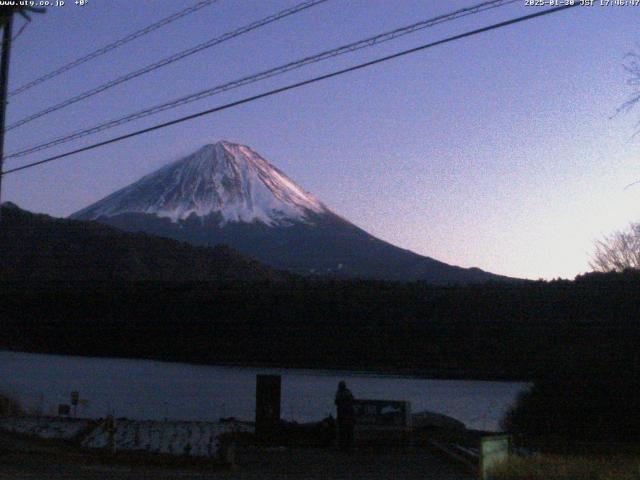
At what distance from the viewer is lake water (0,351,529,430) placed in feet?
109

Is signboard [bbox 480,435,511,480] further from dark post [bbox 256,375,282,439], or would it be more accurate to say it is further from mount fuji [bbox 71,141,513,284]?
mount fuji [bbox 71,141,513,284]

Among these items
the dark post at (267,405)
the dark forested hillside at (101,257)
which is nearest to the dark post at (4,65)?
the dark post at (267,405)

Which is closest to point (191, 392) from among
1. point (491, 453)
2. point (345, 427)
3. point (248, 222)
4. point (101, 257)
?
point (345, 427)

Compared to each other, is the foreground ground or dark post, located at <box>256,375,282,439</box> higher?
dark post, located at <box>256,375,282,439</box>

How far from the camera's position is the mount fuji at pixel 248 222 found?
15750cm

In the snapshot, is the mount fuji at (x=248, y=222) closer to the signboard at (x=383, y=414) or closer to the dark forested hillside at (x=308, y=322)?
the dark forested hillside at (x=308, y=322)

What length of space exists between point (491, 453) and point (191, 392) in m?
35.3

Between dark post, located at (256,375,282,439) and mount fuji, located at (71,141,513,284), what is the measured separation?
12479cm

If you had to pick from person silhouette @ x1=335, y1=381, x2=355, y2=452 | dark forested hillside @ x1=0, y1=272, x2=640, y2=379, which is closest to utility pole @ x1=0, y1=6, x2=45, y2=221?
person silhouette @ x1=335, y1=381, x2=355, y2=452

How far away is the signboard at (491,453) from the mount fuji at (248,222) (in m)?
131

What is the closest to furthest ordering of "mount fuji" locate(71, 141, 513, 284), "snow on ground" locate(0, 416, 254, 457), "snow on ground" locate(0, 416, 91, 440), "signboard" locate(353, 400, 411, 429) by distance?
"snow on ground" locate(0, 416, 254, 457) → "signboard" locate(353, 400, 411, 429) → "snow on ground" locate(0, 416, 91, 440) → "mount fuji" locate(71, 141, 513, 284)

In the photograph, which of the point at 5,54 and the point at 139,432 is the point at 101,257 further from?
the point at 5,54

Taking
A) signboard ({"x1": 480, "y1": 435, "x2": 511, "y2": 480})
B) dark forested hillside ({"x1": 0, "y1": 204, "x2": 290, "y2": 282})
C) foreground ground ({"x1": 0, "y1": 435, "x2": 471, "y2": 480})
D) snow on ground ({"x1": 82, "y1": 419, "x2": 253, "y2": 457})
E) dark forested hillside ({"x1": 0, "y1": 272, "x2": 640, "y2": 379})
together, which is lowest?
foreground ground ({"x1": 0, "y1": 435, "x2": 471, "y2": 480})

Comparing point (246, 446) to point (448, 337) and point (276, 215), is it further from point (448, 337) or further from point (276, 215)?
point (276, 215)
